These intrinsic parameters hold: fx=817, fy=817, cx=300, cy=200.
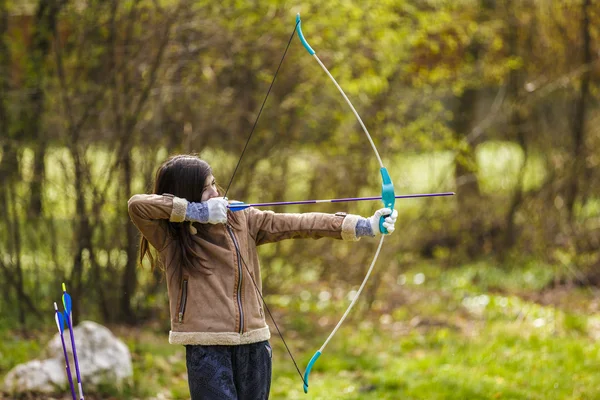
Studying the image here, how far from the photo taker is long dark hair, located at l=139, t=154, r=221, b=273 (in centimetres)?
311

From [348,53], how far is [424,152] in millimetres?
1500

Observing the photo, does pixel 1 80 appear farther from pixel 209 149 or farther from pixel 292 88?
pixel 292 88

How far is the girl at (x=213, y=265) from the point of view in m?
3.01

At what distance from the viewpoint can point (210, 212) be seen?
297cm

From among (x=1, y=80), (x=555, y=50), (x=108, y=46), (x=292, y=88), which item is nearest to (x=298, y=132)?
(x=292, y=88)

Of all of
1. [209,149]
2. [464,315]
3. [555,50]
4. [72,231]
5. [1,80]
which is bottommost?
[464,315]

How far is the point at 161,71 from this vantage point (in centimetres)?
626

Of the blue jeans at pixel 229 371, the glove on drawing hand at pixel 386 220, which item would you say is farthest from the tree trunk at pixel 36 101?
the glove on drawing hand at pixel 386 220

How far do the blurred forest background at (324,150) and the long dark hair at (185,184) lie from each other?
119 centimetres

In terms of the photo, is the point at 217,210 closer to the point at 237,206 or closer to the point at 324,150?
the point at 237,206

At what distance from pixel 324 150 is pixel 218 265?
15.7 ft

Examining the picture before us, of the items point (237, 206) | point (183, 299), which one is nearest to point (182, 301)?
point (183, 299)

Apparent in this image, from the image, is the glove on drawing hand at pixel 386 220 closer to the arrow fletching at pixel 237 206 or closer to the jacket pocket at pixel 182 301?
the arrow fletching at pixel 237 206

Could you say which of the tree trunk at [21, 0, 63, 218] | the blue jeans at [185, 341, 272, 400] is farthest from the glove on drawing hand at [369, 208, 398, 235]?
the tree trunk at [21, 0, 63, 218]
